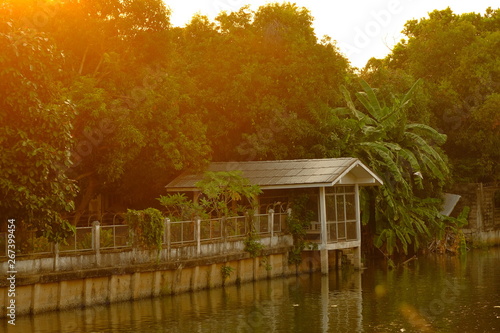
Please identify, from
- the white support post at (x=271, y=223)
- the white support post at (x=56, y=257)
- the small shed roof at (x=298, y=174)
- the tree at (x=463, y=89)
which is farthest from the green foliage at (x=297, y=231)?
the tree at (x=463, y=89)

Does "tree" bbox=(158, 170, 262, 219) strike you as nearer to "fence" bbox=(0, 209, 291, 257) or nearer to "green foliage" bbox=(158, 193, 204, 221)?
"green foliage" bbox=(158, 193, 204, 221)

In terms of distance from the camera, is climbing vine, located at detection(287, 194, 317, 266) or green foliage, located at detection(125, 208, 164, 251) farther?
climbing vine, located at detection(287, 194, 317, 266)

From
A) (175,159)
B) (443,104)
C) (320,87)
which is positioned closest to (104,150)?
(175,159)

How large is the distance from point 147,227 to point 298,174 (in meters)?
9.62

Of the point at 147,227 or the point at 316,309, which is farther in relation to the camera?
the point at 147,227

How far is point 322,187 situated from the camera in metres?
39.1

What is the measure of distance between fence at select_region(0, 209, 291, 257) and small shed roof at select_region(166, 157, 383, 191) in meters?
1.58

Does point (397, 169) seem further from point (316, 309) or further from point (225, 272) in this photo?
point (316, 309)

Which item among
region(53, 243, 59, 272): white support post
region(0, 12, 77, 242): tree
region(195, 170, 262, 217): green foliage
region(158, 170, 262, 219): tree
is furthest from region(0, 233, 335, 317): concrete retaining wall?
region(195, 170, 262, 217): green foliage

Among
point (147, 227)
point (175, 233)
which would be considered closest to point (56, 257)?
point (147, 227)

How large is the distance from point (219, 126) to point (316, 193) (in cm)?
811

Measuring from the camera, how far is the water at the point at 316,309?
26.3 metres

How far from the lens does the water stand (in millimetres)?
26344

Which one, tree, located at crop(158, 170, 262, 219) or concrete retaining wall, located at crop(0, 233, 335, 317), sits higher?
tree, located at crop(158, 170, 262, 219)
